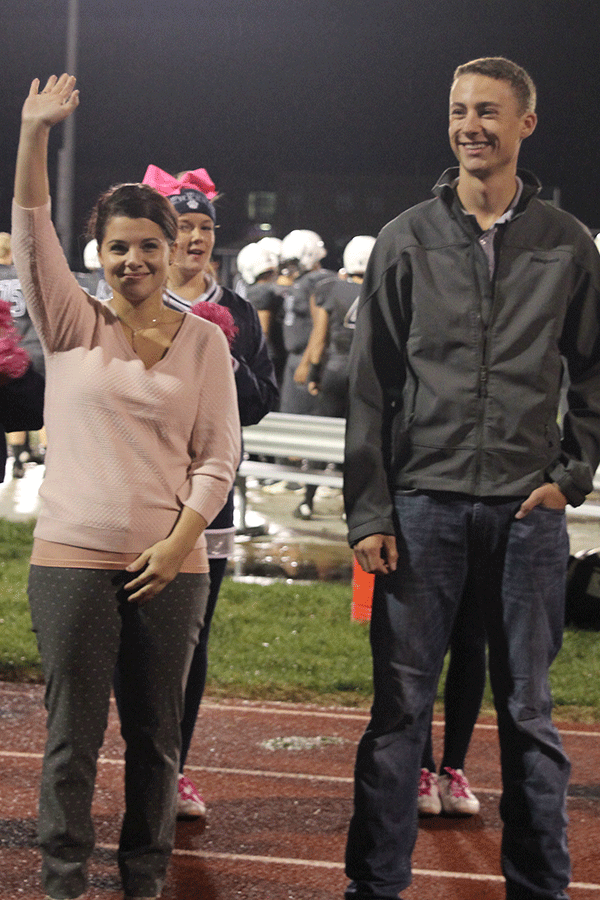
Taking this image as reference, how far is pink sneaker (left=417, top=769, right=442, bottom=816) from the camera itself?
421 cm

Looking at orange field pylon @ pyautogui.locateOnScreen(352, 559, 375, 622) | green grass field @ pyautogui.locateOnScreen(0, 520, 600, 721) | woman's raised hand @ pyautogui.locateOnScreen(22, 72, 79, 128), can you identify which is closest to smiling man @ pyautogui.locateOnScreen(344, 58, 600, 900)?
orange field pylon @ pyautogui.locateOnScreen(352, 559, 375, 622)

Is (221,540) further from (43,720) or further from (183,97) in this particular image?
(183,97)

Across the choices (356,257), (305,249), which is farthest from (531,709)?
(305,249)

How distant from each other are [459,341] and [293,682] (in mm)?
3327

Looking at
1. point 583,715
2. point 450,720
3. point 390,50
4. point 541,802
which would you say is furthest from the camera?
point 390,50

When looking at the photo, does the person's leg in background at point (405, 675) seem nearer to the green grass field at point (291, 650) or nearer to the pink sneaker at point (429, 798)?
the pink sneaker at point (429, 798)

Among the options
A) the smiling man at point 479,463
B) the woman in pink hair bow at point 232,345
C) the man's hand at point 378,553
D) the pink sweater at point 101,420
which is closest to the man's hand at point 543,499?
the smiling man at point 479,463

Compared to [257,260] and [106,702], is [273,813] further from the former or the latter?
[257,260]

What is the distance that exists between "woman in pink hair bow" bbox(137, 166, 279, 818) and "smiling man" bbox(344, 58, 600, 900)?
0.79 m

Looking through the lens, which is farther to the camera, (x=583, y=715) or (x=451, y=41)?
(x=451, y=41)

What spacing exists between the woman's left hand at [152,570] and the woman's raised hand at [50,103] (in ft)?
3.53

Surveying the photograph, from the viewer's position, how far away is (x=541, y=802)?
309 cm

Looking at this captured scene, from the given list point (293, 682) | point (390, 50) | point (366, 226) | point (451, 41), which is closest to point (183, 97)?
point (390, 50)

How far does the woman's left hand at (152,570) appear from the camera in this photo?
300 cm
